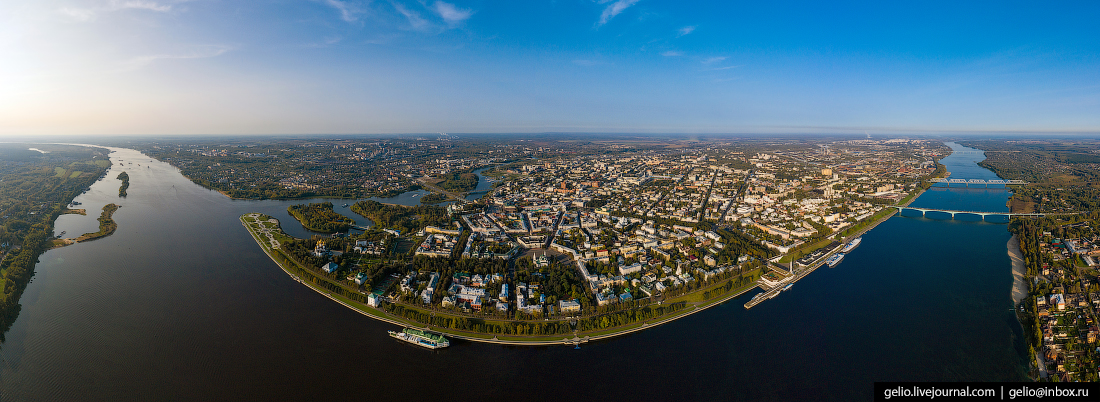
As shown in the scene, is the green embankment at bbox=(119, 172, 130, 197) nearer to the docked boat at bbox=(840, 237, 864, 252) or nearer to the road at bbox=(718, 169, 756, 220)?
the road at bbox=(718, 169, 756, 220)

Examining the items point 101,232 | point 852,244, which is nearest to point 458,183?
point 101,232

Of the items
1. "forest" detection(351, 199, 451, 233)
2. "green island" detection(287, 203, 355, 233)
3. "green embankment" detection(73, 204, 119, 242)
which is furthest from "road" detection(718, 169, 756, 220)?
"green embankment" detection(73, 204, 119, 242)

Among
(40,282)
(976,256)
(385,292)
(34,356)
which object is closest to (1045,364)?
(976,256)

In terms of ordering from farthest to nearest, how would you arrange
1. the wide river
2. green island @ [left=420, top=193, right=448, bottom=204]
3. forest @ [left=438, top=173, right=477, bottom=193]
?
forest @ [left=438, top=173, right=477, bottom=193], green island @ [left=420, top=193, right=448, bottom=204], the wide river

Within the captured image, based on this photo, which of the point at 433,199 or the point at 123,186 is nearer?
the point at 433,199

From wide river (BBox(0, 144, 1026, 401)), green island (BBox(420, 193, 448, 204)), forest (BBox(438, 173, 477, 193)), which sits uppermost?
forest (BBox(438, 173, 477, 193))

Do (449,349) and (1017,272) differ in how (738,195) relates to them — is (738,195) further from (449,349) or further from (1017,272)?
(449,349)

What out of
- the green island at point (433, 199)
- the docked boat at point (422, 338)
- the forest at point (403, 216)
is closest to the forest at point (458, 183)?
the green island at point (433, 199)
